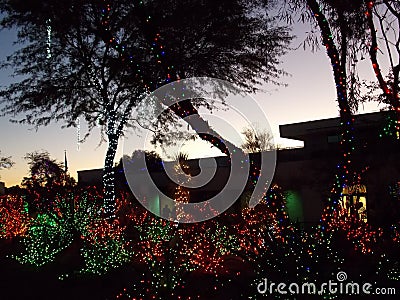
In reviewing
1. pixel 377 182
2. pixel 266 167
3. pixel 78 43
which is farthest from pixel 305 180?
pixel 78 43

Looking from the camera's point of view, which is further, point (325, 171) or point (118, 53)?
point (325, 171)

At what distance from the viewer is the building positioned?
1731 cm

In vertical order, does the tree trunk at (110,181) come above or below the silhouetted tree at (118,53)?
below

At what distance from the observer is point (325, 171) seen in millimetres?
18922

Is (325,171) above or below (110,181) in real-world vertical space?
above

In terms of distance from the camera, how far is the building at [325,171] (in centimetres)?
1731

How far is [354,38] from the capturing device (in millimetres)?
9750

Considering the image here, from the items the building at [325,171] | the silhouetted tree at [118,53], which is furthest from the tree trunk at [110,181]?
the building at [325,171]

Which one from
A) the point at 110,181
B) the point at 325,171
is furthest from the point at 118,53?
the point at 325,171

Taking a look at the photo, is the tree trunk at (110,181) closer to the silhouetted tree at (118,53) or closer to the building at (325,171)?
the silhouetted tree at (118,53)

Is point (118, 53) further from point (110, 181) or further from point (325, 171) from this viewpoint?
point (325, 171)

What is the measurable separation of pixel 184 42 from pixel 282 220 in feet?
26.6

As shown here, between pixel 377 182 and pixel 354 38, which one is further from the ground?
pixel 354 38

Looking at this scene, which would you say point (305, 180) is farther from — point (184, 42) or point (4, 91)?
point (4, 91)
